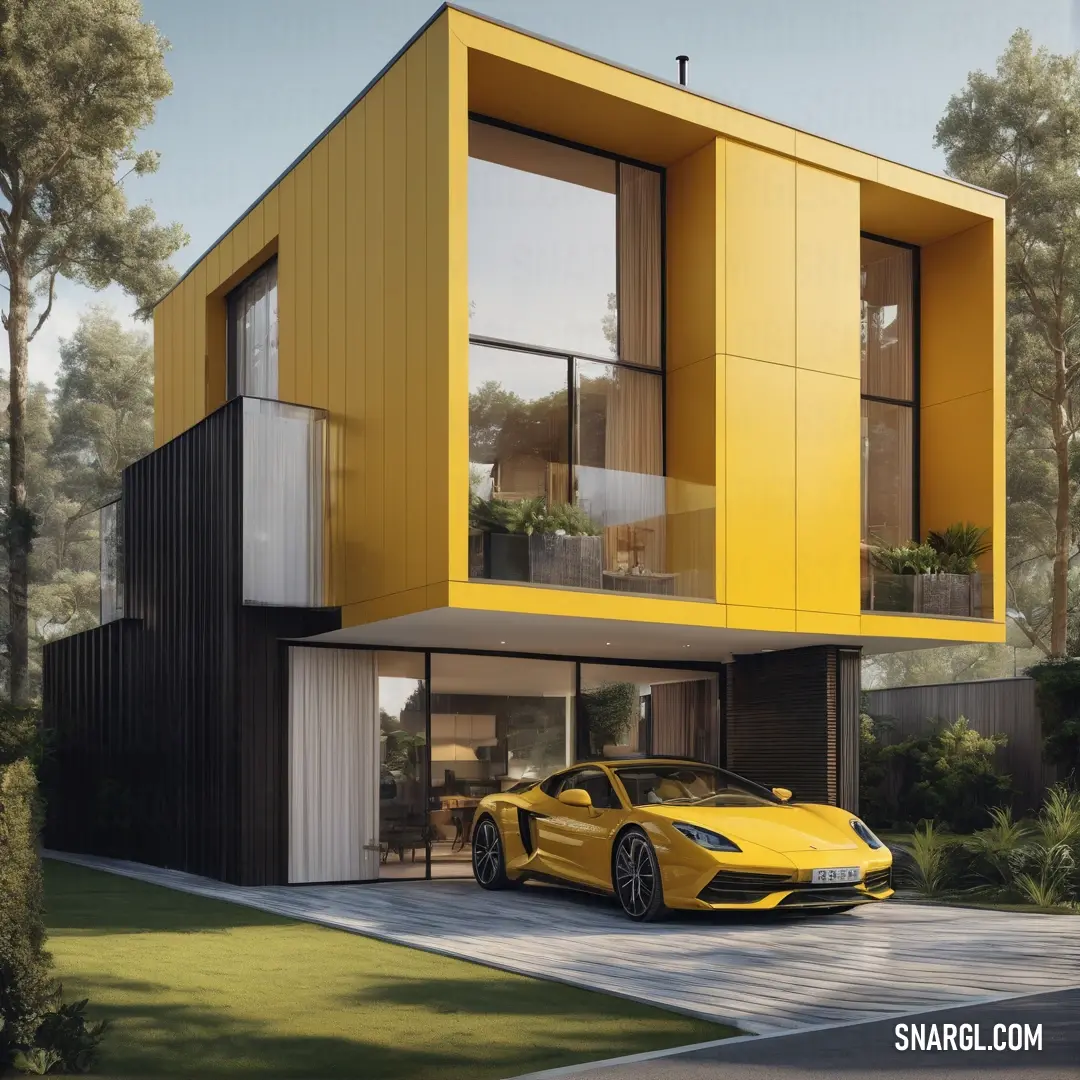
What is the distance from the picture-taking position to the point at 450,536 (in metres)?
12.6

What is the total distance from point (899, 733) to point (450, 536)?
582 inches

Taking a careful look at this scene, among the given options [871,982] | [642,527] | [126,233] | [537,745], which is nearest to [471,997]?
[871,982]

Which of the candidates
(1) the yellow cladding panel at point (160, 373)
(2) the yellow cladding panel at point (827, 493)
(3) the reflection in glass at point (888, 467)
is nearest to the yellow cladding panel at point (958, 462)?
(3) the reflection in glass at point (888, 467)

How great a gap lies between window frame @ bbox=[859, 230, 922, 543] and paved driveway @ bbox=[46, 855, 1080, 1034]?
6.50 m

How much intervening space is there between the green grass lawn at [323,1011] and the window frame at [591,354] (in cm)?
677

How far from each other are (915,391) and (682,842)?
9005 mm

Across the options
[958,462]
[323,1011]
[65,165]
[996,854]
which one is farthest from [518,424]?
[65,165]

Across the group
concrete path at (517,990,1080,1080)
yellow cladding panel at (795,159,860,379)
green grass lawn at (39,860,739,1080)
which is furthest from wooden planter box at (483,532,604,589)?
concrete path at (517,990,1080,1080)

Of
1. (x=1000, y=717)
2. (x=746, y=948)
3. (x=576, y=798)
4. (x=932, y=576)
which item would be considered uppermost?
(x=932, y=576)

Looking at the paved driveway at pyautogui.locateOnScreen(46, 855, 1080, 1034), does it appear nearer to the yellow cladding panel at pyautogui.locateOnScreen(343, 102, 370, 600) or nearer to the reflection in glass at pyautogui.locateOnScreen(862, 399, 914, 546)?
the yellow cladding panel at pyautogui.locateOnScreen(343, 102, 370, 600)

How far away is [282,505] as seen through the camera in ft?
49.8

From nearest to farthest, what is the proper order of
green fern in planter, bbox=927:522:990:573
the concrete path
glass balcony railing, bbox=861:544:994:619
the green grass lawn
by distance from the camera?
the concrete path → the green grass lawn → glass balcony railing, bbox=861:544:994:619 → green fern in planter, bbox=927:522:990:573

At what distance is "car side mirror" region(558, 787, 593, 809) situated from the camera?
1184cm

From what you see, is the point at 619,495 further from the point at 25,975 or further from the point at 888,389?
the point at 25,975
